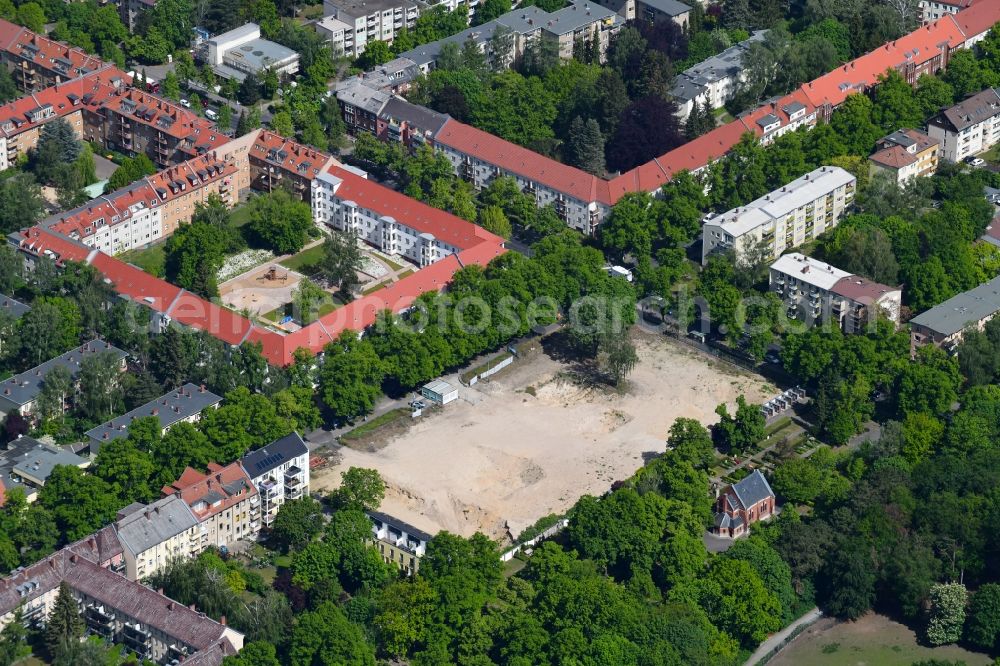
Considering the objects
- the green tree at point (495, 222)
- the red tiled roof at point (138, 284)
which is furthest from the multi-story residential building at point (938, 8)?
the red tiled roof at point (138, 284)

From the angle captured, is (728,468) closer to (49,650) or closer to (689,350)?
(689,350)

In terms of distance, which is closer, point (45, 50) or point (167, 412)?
point (167, 412)

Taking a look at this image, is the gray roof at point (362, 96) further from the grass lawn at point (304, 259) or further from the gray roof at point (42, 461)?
the gray roof at point (42, 461)

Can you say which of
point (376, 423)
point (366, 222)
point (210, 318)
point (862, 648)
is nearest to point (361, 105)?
point (366, 222)

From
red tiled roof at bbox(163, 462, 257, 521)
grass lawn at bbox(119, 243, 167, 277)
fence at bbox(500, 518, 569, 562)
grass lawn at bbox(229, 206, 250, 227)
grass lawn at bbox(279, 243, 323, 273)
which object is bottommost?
fence at bbox(500, 518, 569, 562)

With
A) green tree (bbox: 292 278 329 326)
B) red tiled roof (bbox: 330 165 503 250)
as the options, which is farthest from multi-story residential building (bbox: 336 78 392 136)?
green tree (bbox: 292 278 329 326)

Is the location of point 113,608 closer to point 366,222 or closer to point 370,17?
point 366,222

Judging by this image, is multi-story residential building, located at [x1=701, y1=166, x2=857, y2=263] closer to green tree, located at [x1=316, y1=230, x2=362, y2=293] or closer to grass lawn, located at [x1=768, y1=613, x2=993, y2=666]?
green tree, located at [x1=316, y1=230, x2=362, y2=293]

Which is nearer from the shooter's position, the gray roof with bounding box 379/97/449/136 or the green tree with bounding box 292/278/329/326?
the green tree with bounding box 292/278/329/326
